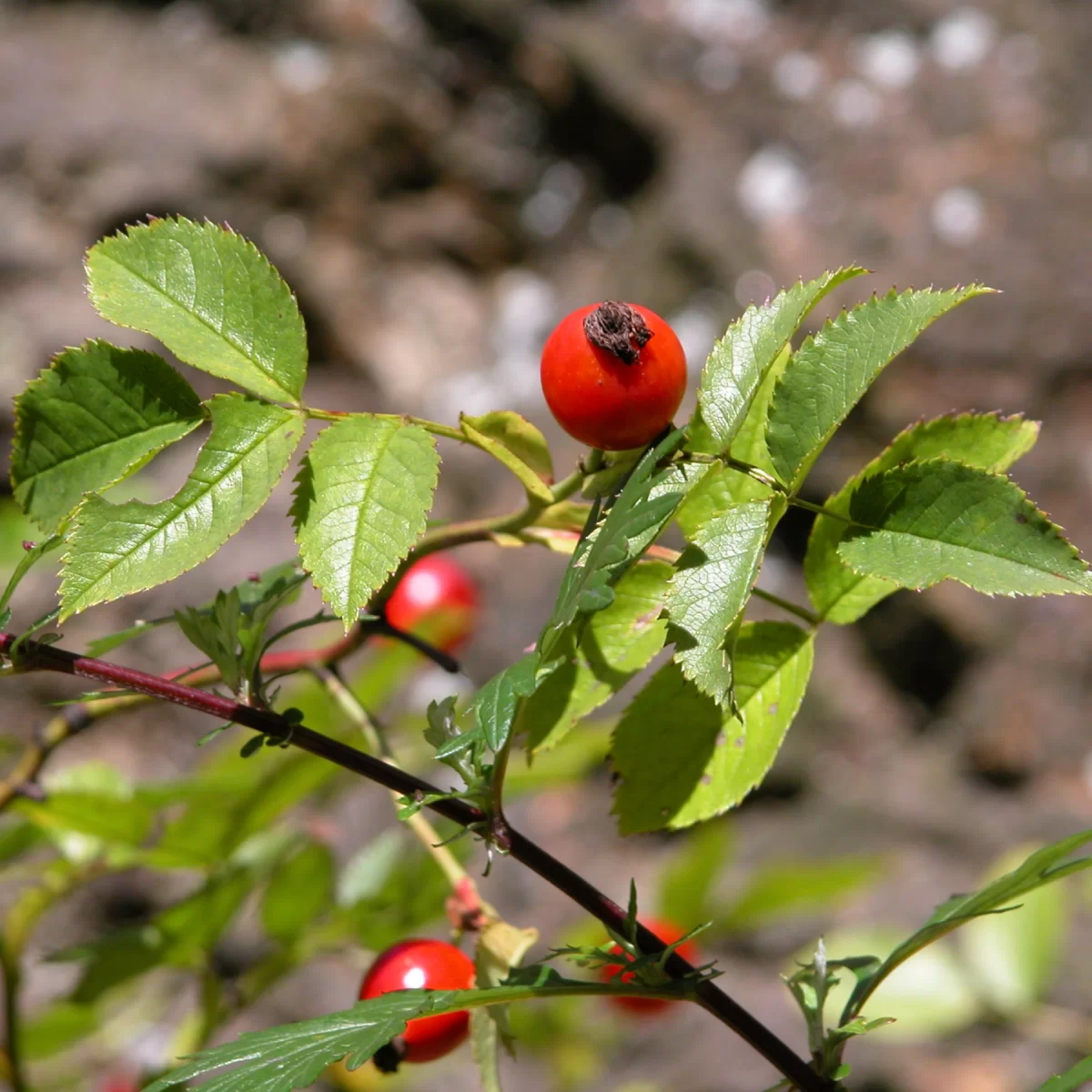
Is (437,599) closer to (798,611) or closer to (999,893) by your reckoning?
(798,611)

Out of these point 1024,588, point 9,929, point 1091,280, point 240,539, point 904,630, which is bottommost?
point 240,539

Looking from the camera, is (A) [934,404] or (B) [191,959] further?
(A) [934,404]

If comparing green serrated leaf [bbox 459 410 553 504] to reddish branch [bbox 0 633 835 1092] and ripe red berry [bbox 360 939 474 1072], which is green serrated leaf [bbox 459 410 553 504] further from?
ripe red berry [bbox 360 939 474 1072]

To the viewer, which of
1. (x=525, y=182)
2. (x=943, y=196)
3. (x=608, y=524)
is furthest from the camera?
(x=525, y=182)

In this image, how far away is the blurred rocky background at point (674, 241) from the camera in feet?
10.3

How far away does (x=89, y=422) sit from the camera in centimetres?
63

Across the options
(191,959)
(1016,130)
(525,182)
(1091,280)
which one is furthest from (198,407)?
(525,182)

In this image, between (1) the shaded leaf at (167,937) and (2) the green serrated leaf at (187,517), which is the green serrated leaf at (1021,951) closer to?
(1) the shaded leaf at (167,937)

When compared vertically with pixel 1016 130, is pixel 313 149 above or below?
below

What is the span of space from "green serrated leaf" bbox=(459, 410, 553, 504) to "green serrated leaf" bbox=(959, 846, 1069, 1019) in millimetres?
1212

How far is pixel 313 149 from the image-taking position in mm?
3906

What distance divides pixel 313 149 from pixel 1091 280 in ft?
8.55

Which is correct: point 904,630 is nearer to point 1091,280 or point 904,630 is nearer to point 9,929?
point 1091,280

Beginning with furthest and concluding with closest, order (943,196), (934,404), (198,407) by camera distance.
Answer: (943,196) < (934,404) < (198,407)
